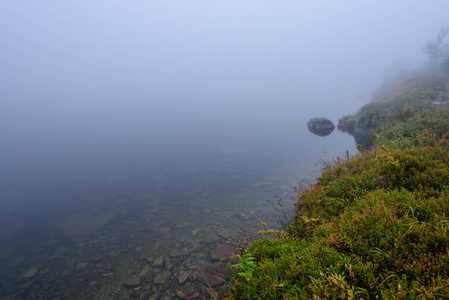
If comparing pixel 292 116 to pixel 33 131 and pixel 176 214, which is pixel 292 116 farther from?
pixel 33 131

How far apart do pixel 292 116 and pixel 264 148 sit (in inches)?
763

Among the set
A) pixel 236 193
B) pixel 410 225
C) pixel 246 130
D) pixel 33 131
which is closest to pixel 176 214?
pixel 236 193

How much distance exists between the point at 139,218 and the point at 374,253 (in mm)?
11687

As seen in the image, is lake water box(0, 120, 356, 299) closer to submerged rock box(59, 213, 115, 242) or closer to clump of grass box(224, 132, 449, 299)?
submerged rock box(59, 213, 115, 242)

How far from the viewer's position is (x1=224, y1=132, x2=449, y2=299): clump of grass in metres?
2.85

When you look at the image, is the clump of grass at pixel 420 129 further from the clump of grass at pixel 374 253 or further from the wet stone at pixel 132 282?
the wet stone at pixel 132 282

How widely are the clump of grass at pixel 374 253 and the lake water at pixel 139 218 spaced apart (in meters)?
1.70

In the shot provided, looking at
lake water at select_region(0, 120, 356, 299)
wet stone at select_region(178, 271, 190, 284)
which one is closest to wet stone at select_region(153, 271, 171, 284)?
lake water at select_region(0, 120, 356, 299)

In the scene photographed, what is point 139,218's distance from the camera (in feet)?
41.3

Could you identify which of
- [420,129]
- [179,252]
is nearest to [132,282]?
[179,252]

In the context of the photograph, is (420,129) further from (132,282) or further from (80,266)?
(80,266)

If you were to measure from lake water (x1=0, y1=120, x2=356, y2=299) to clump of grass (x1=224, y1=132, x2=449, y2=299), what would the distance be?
1.70 metres

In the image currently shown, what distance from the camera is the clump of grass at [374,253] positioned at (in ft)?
9.34

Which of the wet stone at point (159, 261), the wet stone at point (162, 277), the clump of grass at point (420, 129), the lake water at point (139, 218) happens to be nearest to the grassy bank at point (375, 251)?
the lake water at point (139, 218)
